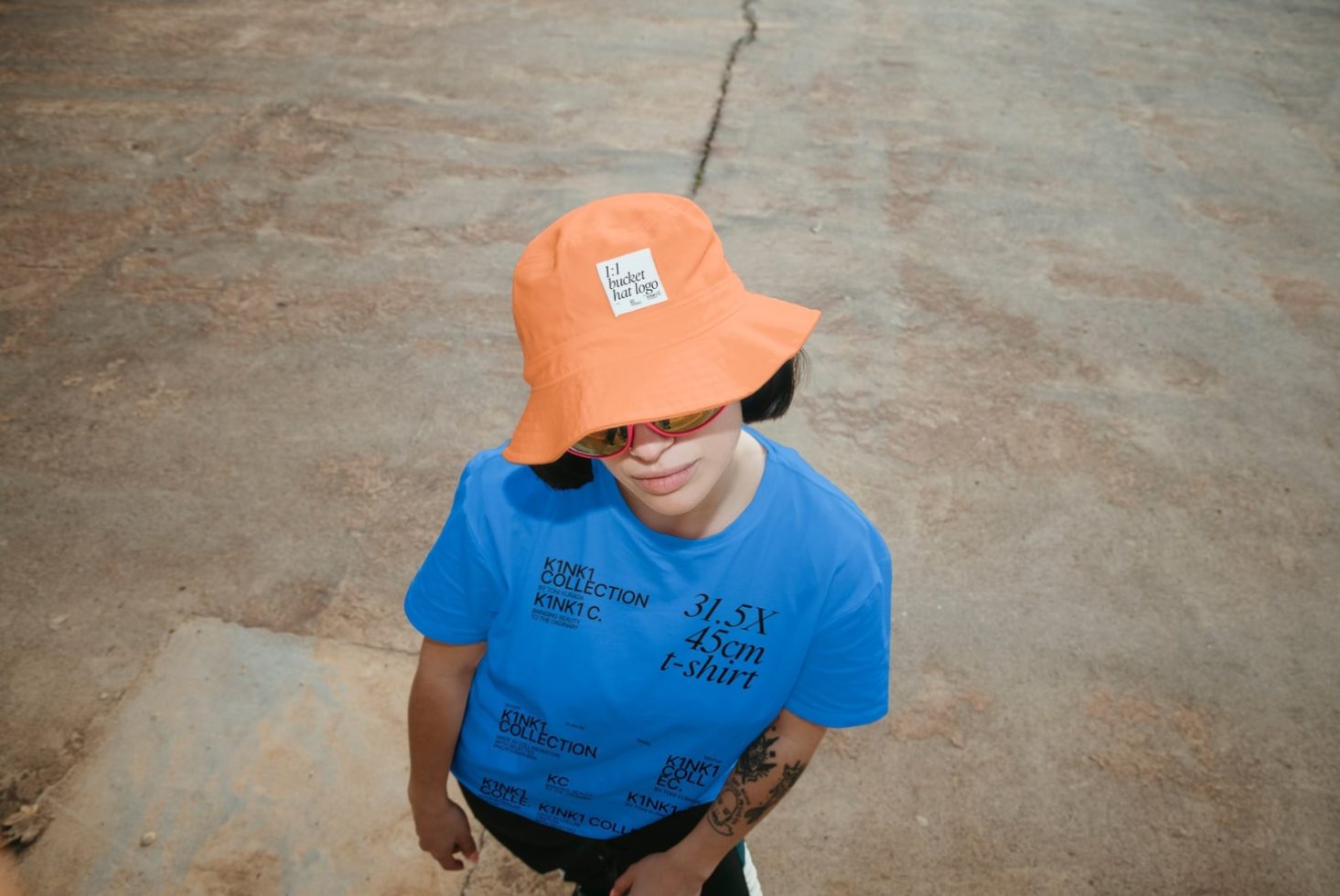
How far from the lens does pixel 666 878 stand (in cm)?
160

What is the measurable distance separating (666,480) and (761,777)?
1.92 feet

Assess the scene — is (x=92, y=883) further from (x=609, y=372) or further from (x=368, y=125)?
(x=368, y=125)

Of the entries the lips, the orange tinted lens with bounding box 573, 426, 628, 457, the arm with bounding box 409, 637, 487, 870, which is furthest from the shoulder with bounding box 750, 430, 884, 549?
the arm with bounding box 409, 637, 487, 870

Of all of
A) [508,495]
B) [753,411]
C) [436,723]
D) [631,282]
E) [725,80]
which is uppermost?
[631,282]

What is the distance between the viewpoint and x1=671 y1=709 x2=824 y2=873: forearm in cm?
149

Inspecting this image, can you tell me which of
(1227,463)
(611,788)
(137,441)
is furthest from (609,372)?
(1227,463)

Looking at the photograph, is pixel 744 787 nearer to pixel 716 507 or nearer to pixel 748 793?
pixel 748 793

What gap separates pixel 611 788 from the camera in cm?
159

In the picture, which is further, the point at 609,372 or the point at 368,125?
the point at 368,125

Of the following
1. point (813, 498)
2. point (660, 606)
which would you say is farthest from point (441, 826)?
point (813, 498)

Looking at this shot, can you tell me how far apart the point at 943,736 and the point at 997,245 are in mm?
2983

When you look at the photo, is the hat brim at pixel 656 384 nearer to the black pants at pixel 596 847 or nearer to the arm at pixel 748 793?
the arm at pixel 748 793

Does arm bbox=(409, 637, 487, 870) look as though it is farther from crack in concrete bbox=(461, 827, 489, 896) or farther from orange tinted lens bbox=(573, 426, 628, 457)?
crack in concrete bbox=(461, 827, 489, 896)

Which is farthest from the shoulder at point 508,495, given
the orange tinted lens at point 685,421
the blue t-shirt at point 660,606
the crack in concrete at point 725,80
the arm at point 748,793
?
the crack in concrete at point 725,80
